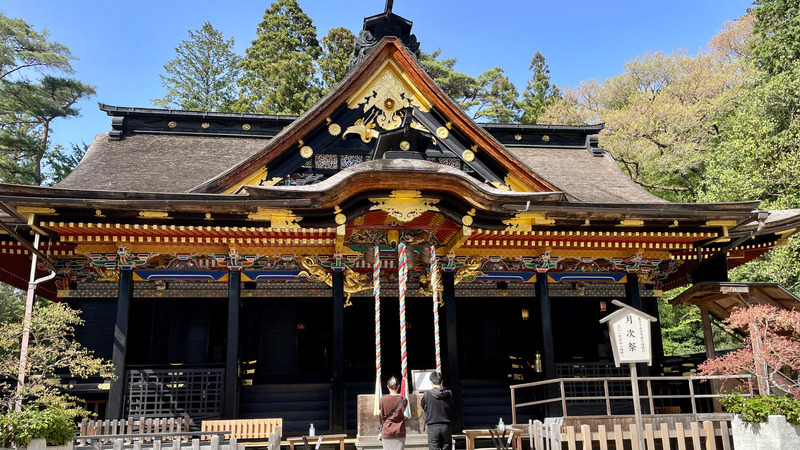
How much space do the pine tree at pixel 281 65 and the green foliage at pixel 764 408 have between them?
25.1 meters

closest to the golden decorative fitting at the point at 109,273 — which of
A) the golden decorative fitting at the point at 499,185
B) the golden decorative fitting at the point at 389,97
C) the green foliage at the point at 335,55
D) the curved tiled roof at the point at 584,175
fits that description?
the golden decorative fitting at the point at 389,97

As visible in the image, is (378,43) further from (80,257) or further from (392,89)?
(80,257)

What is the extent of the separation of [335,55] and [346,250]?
25354 millimetres

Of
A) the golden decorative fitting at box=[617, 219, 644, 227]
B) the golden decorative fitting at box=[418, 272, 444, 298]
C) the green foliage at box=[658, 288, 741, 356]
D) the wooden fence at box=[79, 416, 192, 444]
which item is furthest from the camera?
the green foliage at box=[658, 288, 741, 356]

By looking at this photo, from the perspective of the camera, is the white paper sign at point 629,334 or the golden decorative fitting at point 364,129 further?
the golden decorative fitting at point 364,129

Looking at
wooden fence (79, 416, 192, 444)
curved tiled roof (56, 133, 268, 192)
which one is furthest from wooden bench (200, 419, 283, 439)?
curved tiled roof (56, 133, 268, 192)

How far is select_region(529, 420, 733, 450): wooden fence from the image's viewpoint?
27.2ft

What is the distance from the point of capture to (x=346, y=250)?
38.5 feet

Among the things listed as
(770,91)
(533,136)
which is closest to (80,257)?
(533,136)

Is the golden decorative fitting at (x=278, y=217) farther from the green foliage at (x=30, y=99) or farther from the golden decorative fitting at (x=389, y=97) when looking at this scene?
the green foliage at (x=30, y=99)

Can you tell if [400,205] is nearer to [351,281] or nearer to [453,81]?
[351,281]

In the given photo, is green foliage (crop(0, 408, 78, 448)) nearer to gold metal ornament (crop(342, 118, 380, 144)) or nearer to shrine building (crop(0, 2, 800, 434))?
shrine building (crop(0, 2, 800, 434))

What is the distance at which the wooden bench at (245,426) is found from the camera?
10086mm

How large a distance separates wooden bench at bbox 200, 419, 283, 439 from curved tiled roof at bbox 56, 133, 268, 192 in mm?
4863
